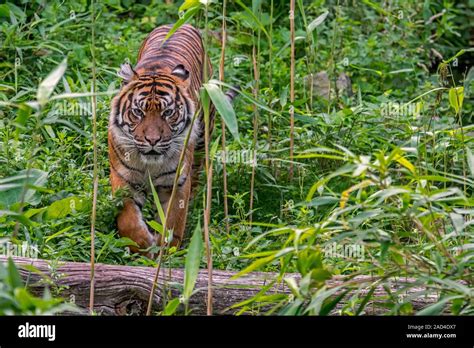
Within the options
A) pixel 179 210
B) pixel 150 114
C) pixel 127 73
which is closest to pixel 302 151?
pixel 179 210

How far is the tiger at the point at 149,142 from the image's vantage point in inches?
226

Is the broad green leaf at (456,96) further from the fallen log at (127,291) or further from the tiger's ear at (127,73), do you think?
the tiger's ear at (127,73)

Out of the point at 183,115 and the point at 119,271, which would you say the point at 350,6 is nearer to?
the point at 183,115

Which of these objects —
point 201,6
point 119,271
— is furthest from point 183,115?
point 201,6

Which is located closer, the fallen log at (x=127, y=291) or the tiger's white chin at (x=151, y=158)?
the fallen log at (x=127, y=291)

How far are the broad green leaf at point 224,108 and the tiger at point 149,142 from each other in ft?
7.87

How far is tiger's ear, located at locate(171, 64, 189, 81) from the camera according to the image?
241 inches

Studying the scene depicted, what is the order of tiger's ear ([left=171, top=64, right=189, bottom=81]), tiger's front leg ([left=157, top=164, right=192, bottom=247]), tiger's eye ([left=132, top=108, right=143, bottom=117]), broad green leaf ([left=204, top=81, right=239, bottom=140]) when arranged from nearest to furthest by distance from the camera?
broad green leaf ([left=204, top=81, right=239, bottom=140])
tiger's front leg ([left=157, top=164, right=192, bottom=247])
tiger's eye ([left=132, top=108, right=143, bottom=117])
tiger's ear ([left=171, top=64, right=189, bottom=81])

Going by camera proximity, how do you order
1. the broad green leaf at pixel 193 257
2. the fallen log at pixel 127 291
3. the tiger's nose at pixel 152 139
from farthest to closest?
the tiger's nose at pixel 152 139 → the fallen log at pixel 127 291 → the broad green leaf at pixel 193 257

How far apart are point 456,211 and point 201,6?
43.1 inches

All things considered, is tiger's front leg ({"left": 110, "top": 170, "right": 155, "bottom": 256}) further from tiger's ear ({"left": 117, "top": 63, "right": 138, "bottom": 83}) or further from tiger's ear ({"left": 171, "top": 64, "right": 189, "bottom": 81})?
Result: tiger's ear ({"left": 171, "top": 64, "right": 189, "bottom": 81})

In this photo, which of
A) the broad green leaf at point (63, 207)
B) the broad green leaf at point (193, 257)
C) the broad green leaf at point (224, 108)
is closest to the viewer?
the broad green leaf at point (224, 108)

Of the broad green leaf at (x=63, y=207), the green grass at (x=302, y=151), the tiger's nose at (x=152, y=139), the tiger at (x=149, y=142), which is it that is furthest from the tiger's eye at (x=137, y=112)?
the broad green leaf at (x=63, y=207)

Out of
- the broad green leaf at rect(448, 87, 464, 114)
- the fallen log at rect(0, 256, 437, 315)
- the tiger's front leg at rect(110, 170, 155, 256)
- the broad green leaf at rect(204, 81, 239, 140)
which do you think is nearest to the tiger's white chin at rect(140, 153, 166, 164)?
the tiger's front leg at rect(110, 170, 155, 256)
